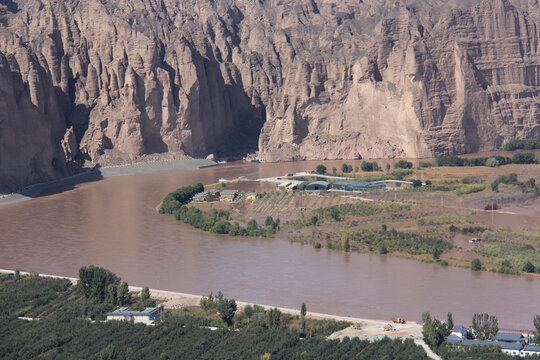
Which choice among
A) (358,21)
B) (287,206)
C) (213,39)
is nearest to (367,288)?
(287,206)

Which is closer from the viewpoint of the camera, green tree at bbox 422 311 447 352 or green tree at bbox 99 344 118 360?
green tree at bbox 99 344 118 360

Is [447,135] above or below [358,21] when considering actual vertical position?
below

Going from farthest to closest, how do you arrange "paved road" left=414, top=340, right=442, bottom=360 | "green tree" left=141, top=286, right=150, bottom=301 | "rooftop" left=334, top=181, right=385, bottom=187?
"rooftop" left=334, top=181, right=385, bottom=187 < "green tree" left=141, top=286, right=150, bottom=301 < "paved road" left=414, top=340, right=442, bottom=360

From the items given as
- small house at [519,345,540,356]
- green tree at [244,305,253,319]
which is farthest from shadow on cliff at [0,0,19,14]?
small house at [519,345,540,356]

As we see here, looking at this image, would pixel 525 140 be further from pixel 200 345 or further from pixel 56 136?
pixel 200 345

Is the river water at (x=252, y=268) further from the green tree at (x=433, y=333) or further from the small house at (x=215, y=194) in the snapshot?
the small house at (x=215, y=194)

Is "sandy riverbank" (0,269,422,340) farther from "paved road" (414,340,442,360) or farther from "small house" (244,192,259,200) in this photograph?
"small house" (244,192,259,200)

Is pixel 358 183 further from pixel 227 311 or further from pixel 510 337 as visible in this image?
pixel 510 337
